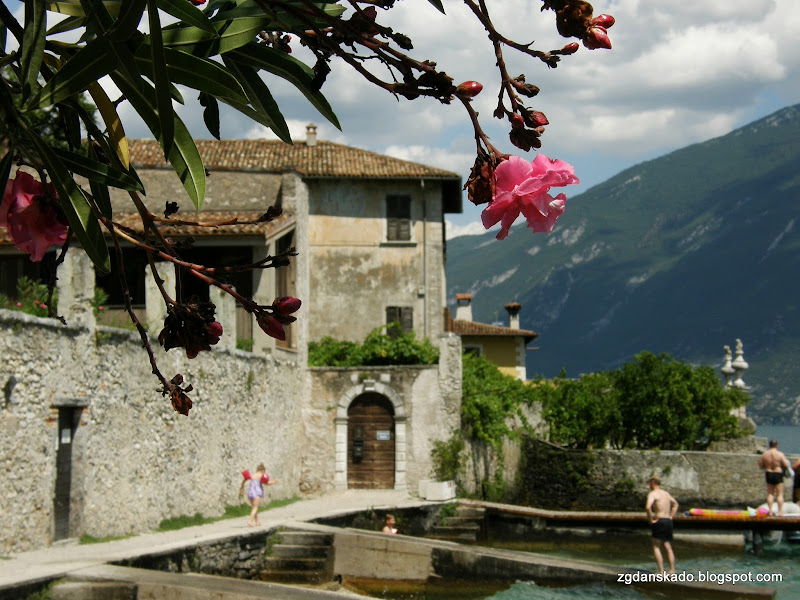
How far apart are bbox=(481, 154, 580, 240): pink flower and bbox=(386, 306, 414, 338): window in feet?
85.4

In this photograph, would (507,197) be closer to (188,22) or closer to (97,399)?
(188,22)

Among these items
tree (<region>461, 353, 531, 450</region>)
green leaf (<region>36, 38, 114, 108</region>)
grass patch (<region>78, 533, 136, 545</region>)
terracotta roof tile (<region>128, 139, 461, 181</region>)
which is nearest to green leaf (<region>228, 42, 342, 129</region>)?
green leaf (<region>36, 38, 114, 108</region>)

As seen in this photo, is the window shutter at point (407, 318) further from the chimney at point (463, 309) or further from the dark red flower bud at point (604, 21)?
the dark red flower bud at point (604, 21)

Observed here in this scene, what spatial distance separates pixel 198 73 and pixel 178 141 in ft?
0.54

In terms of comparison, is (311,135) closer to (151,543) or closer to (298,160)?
(298,160)

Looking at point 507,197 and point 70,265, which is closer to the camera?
point 507,197

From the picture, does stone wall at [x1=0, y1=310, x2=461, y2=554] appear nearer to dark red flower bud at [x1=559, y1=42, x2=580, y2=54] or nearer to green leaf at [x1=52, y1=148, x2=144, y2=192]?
green leaf at [x1=52, y1=148, x2=144, y2=192]

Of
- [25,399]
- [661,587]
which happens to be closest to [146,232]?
[25,399]

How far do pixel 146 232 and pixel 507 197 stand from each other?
37.5 inches

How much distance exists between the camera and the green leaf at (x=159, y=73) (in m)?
1.87

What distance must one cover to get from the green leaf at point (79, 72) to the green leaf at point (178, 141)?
0.28 ft

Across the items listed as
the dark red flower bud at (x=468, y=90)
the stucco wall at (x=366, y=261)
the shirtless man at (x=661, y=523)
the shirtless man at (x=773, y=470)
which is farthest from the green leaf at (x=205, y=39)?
the stucco wall at (x=366, y=261)

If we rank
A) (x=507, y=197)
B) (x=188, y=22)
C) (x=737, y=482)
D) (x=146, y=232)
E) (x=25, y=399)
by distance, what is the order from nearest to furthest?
(x=507, y=197), (x=188, y=22), (x=146, y=232), (x=25, y=399), (x=737, y=482)

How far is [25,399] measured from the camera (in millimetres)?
12719
